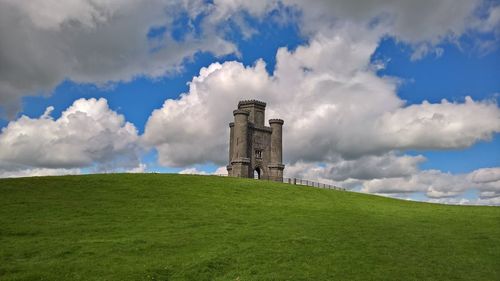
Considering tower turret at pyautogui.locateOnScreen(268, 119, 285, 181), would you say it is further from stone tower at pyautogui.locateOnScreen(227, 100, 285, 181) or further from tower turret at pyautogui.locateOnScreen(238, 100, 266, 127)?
tower turret at pyautogui.locateOnScreen(238, 100, 266, 127)

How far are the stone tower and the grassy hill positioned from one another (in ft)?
99.5

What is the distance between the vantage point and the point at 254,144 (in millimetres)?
82812

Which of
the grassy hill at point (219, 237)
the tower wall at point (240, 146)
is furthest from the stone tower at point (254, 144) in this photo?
the grassy hill at point (219, 237)

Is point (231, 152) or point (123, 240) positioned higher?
point (231, 152)

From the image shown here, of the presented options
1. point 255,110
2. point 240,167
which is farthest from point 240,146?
point 255,110

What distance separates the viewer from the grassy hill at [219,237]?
21500 mm

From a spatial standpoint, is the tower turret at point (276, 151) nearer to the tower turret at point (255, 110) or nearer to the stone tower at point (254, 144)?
the stone tower at point (254, 144)

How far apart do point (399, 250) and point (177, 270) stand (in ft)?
49.1

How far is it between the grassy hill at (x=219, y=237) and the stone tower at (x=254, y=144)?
30.3m

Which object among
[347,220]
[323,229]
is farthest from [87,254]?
[347,220]

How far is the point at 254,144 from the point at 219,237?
55.5 m

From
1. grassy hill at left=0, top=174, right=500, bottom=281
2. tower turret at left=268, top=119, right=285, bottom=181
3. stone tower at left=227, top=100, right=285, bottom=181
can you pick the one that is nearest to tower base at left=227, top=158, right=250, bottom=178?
stone tower at left=227, top=100, right=285, bottom=181

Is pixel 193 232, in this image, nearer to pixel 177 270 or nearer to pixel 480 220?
pixel 177 270

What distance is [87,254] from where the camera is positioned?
2330 cm
